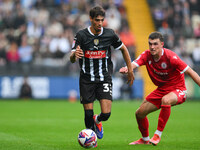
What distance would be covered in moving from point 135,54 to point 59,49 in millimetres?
4088

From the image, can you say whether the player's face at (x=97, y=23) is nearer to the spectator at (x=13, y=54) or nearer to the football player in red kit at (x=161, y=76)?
the football player in red kit at (x=161, y=76)

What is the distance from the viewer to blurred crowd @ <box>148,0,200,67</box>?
2322 cm

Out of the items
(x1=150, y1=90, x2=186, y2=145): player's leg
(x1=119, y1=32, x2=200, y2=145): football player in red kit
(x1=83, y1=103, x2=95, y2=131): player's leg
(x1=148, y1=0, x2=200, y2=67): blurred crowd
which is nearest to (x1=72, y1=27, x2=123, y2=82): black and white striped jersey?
(x1=119, y1=32, x2=200, y2=145): football player in red kit

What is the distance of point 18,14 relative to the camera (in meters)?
23.5

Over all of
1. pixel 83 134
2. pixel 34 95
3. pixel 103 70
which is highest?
pixel 103 70

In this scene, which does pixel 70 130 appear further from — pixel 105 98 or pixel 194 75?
pixel 194 75

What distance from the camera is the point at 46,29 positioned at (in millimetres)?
23641

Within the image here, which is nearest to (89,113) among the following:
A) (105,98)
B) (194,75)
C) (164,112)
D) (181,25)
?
(105,98)

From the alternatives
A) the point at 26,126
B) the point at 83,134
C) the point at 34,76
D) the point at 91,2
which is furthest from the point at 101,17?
the point at 91,2

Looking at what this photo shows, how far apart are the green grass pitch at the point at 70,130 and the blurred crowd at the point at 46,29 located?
→ 512cm

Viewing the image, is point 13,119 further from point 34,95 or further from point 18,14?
point 18,14

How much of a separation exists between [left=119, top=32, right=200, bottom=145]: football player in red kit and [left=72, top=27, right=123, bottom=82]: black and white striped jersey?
0.40m

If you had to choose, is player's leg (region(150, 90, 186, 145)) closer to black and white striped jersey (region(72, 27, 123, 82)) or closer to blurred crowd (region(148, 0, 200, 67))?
black and white striped jersey (region(72, 27, 123, 82))

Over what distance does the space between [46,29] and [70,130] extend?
13.4m
